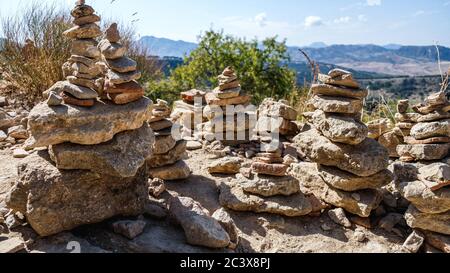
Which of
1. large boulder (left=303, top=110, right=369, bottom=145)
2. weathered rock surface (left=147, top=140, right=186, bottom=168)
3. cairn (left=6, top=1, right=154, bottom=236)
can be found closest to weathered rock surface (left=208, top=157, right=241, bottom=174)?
weathered rock surface (left=147, top=140, right=186, bottom=168)

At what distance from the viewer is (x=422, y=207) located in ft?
15.1

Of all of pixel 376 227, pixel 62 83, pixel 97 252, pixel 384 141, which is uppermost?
pixel 62 83

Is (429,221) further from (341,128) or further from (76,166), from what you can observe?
(76,166)

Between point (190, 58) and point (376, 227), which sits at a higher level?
point (190, 58)

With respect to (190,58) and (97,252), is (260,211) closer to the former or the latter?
(97,252)

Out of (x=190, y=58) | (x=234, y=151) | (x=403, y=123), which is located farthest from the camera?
(x=190, y=58)

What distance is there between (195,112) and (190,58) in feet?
33.3

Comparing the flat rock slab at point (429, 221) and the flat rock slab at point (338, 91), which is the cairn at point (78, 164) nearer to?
the flat rock slab at point (338, 91)

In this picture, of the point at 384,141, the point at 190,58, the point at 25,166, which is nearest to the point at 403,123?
the point at 384,141

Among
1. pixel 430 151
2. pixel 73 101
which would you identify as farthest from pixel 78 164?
pixel 430 151

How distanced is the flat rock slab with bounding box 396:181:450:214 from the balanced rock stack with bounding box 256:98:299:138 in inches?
118

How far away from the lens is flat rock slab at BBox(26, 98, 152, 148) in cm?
389

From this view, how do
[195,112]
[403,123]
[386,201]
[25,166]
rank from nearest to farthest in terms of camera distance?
[25,166], [386,201], [403,123], [195,112]

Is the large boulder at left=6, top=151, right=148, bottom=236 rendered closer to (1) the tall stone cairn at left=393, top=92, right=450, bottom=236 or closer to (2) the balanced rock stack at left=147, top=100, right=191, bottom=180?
(2) the balanced rock stack at left=147, top=100, right=191, bottom=180
